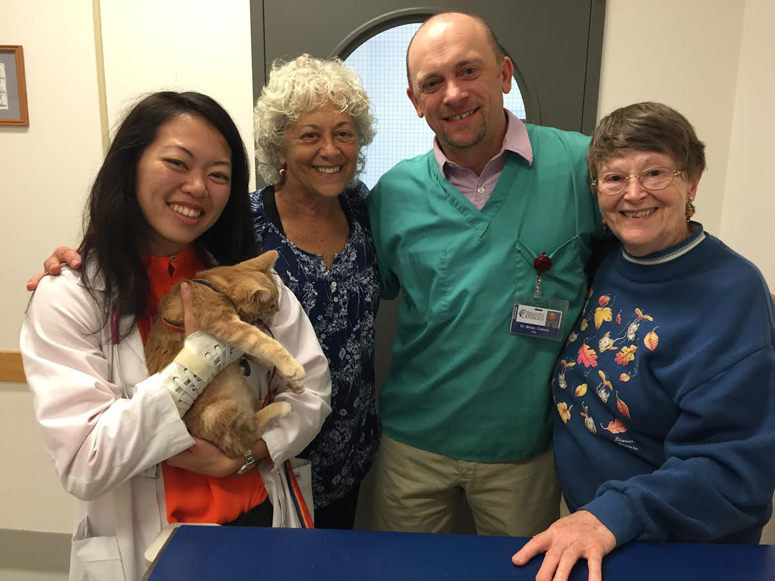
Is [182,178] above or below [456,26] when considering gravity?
below

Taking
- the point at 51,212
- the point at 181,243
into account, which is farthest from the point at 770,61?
the point at 51,212

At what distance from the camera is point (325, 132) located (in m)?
1.59

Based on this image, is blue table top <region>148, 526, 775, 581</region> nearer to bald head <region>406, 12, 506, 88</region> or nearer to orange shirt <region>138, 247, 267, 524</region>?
orange shirt <region>138, 247, 267, 524</region>

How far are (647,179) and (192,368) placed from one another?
1.13 m

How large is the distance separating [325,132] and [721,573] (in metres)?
1.45

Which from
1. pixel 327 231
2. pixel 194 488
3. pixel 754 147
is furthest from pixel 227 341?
pixel 754 147

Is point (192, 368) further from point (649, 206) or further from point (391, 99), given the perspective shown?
point (391, 99)

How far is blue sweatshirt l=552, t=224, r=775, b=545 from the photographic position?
1063 mm

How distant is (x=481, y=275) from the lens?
59.0 inches

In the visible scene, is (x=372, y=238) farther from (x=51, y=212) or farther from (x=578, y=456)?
(x=51, y=212)

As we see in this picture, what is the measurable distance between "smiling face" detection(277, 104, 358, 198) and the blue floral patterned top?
0.55 feet

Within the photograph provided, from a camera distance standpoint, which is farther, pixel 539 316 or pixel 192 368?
pixel 539 316

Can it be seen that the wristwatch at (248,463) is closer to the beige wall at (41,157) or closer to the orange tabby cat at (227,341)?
the orange tabby cat at (227,341)

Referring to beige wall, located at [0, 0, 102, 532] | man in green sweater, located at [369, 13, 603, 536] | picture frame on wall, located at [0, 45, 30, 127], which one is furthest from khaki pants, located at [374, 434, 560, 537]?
picture frame on wall, located at [0, 45, 30, 127]
